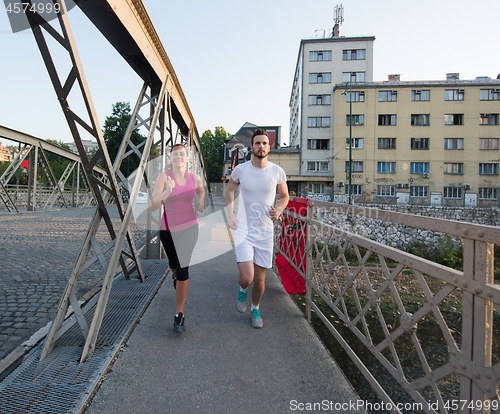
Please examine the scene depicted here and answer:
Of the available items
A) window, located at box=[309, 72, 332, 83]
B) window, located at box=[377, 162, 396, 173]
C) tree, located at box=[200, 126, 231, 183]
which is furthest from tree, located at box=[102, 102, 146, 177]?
window, located at box=[377, 162, 396, 173]

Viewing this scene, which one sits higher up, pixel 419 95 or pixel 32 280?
pixel 419 95

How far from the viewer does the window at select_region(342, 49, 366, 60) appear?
4188 cm

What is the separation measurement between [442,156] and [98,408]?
45485 mm

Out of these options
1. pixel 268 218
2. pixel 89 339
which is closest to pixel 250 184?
pixel 268 218

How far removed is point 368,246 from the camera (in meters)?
2.20

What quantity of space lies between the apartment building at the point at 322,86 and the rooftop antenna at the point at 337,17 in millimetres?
2149

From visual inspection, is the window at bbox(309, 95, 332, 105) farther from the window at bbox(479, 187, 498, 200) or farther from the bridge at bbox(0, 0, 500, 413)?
the bridge at bbox(0, 0, 500, 413)

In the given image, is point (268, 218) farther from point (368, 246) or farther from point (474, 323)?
point (474, 323)

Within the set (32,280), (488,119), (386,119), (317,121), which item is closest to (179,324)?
(32,280)

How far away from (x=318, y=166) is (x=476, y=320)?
41.6 metres

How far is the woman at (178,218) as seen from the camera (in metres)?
3.11

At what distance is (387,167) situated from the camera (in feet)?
130

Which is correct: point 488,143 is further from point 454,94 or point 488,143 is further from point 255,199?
point 255,199

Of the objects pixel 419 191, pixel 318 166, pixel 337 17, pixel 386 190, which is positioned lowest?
pixel 419 191
